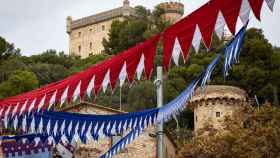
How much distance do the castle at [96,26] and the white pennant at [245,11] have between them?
90.6m

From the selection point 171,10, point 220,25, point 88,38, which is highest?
point 171,10

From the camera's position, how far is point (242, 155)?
28.3 meters

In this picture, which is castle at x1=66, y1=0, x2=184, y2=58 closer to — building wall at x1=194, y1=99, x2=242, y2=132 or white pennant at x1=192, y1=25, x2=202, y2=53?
building wall at x1=194, y1=99, x2=242, y2=132

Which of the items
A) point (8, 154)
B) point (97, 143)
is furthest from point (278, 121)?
point (8, 154)

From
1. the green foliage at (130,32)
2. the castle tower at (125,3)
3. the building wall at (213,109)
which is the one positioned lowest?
the building wall at (213,109)

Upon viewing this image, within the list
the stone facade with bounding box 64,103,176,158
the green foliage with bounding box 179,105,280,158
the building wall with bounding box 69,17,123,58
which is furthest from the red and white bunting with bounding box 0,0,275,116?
the building wall with bounding box 69,17,123,58

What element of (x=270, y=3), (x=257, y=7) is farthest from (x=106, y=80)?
(x=270, y=3)

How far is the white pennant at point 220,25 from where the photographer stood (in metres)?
7.67

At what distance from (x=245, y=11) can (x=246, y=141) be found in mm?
21798

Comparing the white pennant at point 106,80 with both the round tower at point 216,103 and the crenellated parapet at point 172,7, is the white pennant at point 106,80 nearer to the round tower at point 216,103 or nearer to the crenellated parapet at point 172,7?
the round tower at point 216,103

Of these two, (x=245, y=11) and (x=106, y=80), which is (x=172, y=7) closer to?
(x=106, y=80)

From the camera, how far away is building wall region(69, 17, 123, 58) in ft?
342

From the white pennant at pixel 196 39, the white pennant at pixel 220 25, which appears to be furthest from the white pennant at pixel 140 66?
the white pennant at pixel 220 25

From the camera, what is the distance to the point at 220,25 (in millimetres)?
7742
